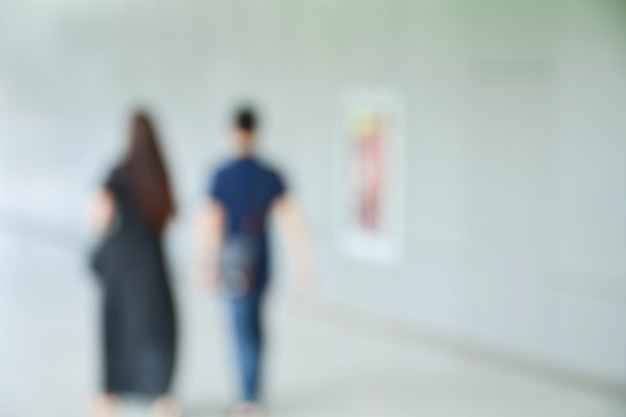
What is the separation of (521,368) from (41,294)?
2.34m

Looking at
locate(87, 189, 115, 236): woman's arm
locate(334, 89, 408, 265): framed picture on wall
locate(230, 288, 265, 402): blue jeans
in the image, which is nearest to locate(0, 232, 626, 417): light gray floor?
locate(230, 288, 265, 402): blue jeans

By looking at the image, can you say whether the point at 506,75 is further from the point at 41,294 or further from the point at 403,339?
the point at 41,294

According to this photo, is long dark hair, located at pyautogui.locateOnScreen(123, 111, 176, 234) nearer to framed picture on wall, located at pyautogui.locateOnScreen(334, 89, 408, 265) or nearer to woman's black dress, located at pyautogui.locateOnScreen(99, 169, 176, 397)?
woman's black dress, located at pyautogui.locateOnScreen(99, 169, 176, 397)

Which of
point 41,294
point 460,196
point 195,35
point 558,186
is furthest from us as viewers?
point 195,35

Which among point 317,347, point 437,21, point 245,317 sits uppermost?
point 437,21

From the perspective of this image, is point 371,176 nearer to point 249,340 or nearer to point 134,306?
point 249,340

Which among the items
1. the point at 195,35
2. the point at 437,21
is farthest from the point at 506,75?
the point at 195,35

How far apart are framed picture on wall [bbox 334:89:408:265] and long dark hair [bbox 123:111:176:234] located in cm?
168

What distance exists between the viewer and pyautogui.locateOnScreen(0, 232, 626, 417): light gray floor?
3.28m

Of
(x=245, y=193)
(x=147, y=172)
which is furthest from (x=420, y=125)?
(x=147, y=172)

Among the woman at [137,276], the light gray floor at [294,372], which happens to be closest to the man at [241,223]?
the woman at [137,276]

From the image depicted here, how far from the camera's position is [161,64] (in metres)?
5.16

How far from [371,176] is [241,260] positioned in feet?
5.28

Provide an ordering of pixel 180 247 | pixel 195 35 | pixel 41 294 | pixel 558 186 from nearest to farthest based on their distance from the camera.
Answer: pixel 558 186, pixel 41 294, pixel 195 35, pixel 180 247
